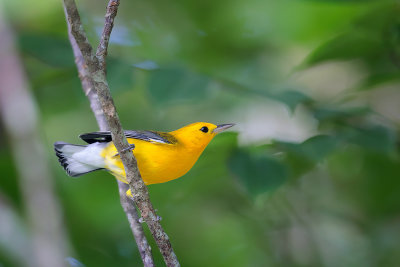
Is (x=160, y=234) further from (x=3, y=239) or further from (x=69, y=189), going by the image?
(x=69, y=189)

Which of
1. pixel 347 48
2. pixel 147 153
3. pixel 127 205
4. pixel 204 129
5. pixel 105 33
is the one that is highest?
pixel 105 33

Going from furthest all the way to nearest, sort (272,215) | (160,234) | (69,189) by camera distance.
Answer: (272,215), (69,189), (160,234)

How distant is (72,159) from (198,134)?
1.35 meters

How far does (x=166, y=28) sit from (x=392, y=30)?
4153 millimetres

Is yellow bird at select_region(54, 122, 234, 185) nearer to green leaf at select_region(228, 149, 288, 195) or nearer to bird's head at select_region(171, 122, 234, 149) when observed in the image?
bird's head at select_region(171, 122, 234, 149)

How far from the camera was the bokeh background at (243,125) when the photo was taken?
15.0 ft

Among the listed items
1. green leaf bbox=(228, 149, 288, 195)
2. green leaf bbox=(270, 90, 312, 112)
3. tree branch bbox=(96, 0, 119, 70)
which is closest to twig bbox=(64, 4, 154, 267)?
tree branch bbox=(96, 0, 119, 70)

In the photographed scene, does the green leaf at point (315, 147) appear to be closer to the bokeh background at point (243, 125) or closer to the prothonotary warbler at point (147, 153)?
the bokeh background at point (243, 125)

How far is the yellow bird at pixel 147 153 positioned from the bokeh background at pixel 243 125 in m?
0.24

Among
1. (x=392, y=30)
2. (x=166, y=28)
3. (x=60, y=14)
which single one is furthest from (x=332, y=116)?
(x=60, y=14)

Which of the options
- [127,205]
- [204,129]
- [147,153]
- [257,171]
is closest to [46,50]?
[147,153]

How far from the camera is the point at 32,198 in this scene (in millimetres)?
2143

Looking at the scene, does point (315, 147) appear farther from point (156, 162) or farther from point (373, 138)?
point (156, 162)

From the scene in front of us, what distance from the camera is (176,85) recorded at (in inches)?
185
